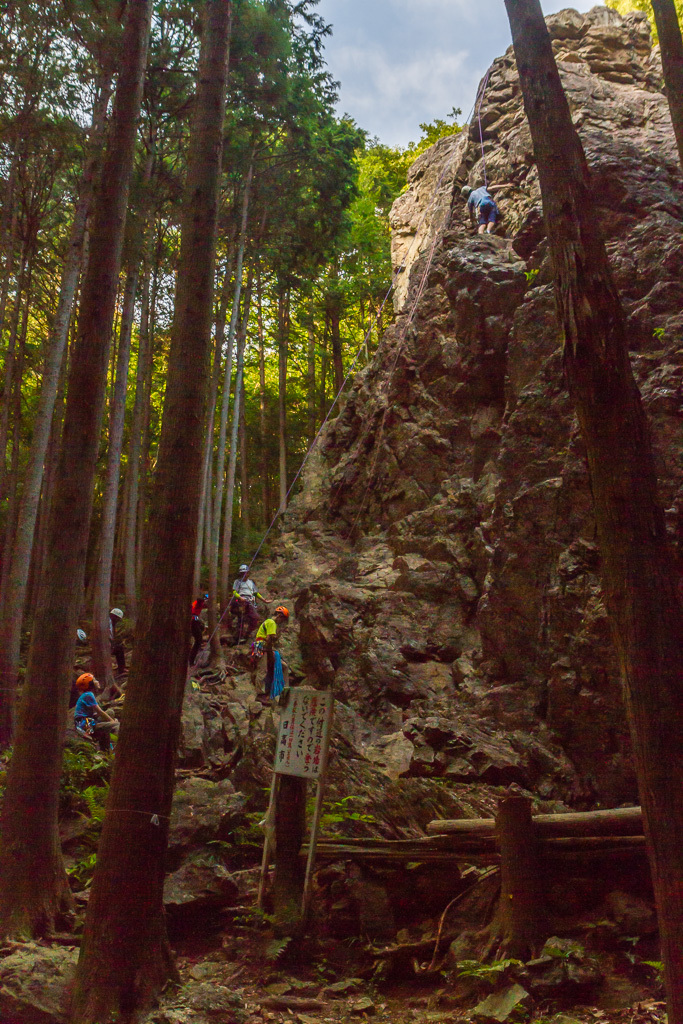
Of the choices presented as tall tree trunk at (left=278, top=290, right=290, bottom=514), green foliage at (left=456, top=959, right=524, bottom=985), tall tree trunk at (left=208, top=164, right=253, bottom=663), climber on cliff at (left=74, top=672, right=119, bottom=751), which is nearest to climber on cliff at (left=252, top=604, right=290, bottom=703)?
tall tree trunk at (left=208, top=164, right=253, bottom=663)

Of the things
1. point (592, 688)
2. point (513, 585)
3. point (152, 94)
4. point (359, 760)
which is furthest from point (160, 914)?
point (152, 94)

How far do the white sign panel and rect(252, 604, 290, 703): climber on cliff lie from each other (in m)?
5.23

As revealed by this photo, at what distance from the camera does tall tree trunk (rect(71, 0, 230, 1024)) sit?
3715mm

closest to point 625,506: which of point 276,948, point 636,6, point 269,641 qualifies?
point 276,948

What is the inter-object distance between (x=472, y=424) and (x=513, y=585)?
3.38 metres

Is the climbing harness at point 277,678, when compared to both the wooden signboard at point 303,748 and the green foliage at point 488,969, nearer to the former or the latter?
the wooden signboard at point 303,748

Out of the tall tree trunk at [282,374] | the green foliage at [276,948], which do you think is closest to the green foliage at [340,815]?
the green foliage at [276,948]

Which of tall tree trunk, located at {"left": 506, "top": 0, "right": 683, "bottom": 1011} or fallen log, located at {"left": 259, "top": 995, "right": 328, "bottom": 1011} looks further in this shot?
fallen log, located at {"left": 259, "top": 995, "right": 328, "bottom": 1011}

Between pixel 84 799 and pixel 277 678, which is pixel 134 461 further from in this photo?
pixel 84 799

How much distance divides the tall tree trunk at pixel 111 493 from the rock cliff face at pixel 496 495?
308 centimetres

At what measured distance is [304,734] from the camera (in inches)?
208

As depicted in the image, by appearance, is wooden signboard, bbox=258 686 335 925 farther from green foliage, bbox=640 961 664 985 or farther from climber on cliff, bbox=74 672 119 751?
climber on cliff, bbox=74 672 119 751

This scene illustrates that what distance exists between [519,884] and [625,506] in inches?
110

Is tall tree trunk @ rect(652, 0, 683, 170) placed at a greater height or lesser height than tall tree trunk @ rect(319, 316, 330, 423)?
lesser
